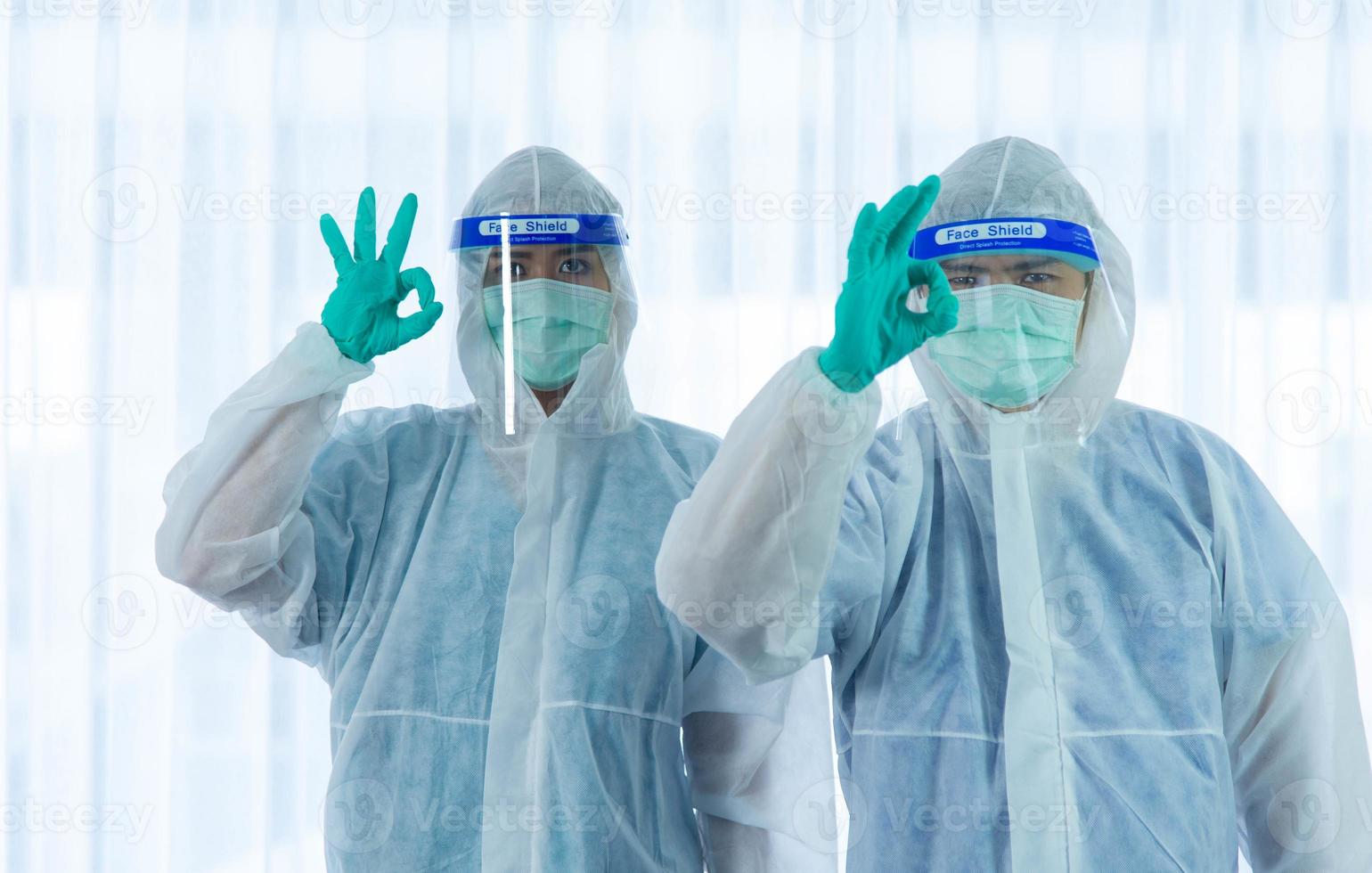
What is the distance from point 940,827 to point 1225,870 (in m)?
0.30

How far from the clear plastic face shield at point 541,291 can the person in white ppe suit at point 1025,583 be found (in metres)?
0.29

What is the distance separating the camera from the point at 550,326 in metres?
1.30

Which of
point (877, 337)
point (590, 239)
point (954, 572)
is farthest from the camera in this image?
point (590, 239)

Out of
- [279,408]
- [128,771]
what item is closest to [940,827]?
[279,408]

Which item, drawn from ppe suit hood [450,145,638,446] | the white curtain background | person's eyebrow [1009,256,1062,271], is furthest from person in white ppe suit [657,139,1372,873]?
the white curtain background

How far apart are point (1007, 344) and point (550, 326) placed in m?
0.50

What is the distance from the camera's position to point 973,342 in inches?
48.5

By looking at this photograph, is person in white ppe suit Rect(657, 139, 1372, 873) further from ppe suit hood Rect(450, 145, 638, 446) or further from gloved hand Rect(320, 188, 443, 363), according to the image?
gloved hand Rect(320, 188, 443, 363)

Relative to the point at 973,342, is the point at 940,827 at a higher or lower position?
lower

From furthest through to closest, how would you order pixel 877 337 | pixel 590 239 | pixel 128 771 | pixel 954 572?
pixel 128 771 < pixel 590 239 < pixel 954 572 < pixel 877 337

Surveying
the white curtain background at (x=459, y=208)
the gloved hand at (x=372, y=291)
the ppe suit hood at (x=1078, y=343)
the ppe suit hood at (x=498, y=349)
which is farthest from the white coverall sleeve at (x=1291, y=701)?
the gloved hand at (x=372, y=291)

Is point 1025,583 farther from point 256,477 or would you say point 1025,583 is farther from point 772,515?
point 256,477

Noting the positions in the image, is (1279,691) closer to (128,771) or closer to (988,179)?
(988,179)

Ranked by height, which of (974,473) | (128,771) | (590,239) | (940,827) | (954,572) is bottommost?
(128,771)
